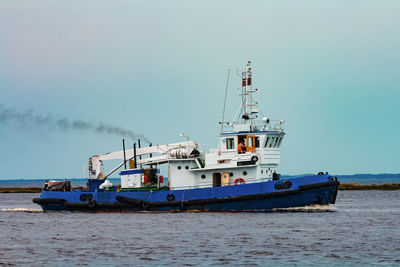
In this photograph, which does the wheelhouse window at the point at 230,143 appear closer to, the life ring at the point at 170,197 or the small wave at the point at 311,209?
the life ring at the point at 170,197

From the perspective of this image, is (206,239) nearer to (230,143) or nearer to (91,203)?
(230,143)

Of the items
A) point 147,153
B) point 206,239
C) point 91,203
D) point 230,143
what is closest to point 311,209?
point 230,143

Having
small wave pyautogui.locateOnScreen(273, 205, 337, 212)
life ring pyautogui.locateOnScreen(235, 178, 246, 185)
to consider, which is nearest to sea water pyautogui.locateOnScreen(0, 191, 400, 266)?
small wave pyautogui.locateOnScreen(273, 205, 337, 212)

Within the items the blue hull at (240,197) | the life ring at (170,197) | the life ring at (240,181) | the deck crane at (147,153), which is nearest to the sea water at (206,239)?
the blue hull at (240,197)

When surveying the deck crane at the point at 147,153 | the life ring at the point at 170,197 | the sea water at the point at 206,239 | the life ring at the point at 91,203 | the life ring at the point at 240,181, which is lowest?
the sea water at the point at 206,239

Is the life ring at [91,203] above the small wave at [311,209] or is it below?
above

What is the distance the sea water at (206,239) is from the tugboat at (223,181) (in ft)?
2.06

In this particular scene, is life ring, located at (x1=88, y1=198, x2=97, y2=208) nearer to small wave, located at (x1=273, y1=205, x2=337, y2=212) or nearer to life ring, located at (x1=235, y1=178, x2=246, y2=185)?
life ring, located at (x1=235, y1=178, x2=246, y2=185)

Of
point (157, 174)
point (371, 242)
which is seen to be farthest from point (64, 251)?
point (157, 174)

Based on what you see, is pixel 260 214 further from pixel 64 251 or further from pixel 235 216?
pixel 64 251

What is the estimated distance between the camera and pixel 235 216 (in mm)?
33250

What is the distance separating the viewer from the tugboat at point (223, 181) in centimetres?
3384

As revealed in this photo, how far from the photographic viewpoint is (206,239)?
26.1 m

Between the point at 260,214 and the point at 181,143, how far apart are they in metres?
6.32
